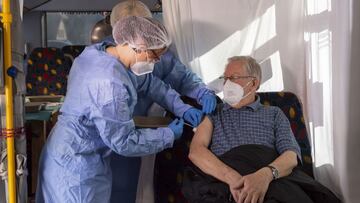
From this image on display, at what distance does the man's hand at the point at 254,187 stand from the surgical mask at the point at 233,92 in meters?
0.40

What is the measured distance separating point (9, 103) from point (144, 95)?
0.69 m

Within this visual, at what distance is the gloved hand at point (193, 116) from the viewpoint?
1932mm

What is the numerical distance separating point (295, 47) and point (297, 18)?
16 centimetres

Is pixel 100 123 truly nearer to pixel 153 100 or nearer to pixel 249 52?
pixel 153 100

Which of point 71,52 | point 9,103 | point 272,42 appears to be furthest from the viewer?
point 71,52

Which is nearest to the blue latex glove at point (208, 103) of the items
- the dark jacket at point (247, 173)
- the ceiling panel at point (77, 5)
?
the dark jacket at point (247, 173)

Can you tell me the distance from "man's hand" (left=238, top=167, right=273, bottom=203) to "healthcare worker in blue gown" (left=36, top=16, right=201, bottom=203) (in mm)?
375

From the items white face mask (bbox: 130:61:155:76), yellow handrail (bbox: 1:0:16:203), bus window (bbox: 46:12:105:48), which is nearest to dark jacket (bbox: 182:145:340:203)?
white face mask (bbox: 130:61:155:76)

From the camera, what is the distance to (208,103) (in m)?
1.96

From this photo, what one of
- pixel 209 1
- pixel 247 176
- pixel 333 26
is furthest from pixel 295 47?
pixel 247 176

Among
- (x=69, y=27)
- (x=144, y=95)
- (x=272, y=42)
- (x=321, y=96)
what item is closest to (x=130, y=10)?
(x=144, y=95)

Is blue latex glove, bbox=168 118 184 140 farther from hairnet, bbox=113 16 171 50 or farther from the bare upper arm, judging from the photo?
hairnet, bbox=113 16 171 50

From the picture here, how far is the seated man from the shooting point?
164cm

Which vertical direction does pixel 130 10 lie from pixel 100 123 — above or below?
above
